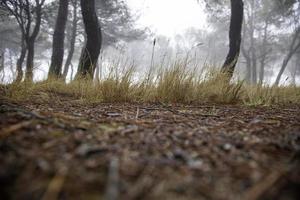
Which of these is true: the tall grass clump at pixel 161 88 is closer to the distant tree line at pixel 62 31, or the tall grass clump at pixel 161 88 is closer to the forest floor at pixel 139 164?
the distant tree line at pixel 62 31

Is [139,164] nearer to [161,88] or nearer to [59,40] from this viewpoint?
[161,88]

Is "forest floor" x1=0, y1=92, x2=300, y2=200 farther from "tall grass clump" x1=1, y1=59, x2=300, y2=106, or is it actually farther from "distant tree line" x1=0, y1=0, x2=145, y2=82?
"distant tree line" x1=0, y1=0, x2=145, y2=82

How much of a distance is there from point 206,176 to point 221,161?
4.3 inches

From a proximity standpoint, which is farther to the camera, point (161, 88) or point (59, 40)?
point (59, 40)

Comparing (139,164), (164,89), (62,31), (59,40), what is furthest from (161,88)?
(62,31)

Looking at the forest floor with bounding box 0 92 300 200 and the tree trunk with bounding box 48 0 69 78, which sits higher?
the tree trunk with bounding box 48 0 69 78

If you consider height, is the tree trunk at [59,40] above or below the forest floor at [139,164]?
above

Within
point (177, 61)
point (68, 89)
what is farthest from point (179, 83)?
point (68, 89)

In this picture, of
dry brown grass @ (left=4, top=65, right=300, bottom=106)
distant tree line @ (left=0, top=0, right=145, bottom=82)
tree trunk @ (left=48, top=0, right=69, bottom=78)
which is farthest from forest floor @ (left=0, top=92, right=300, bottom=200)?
tree trunk @ (left=48, top=0, right=69, bottom=78)

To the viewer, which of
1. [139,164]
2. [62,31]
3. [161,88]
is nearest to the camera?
[139,164]

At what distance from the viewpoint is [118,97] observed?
244 cm

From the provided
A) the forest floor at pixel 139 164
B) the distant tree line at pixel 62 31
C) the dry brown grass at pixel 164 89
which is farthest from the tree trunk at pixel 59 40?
the forest floor at pixel 139 164

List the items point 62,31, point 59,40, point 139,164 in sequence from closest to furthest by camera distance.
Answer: point 139,164, point 59,40, point 62,31

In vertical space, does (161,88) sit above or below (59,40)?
below
